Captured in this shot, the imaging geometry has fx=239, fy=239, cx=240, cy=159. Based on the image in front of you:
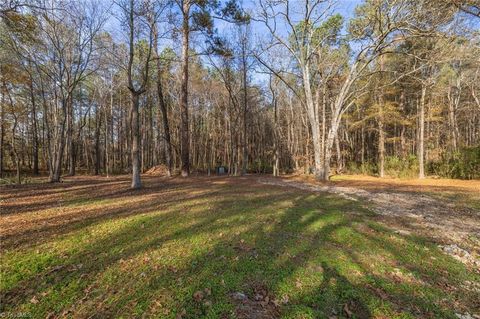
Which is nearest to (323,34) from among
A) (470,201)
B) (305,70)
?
(305,70)

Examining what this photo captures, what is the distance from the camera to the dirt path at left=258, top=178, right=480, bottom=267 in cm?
399

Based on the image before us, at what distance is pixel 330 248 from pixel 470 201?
21.9 ft

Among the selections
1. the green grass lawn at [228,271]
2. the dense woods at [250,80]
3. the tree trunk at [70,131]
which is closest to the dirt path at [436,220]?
the green grass lawn at [228,271]

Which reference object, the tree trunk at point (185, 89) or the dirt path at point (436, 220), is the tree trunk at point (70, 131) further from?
the dirt path at point (436, 220)

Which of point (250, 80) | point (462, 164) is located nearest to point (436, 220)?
point (462, 164)

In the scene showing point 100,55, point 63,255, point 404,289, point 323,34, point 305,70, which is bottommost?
point 404,289

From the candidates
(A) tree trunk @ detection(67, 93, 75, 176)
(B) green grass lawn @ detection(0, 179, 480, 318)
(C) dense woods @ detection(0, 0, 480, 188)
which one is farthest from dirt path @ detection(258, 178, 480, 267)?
(A) tree trunk @ detection(67, 93, 75, 176)

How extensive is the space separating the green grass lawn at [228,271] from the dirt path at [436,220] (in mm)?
394

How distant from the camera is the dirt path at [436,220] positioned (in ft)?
13.1

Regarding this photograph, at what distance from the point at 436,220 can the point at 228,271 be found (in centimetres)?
519

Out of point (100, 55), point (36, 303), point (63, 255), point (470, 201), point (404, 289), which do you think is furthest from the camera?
point (100, 55)

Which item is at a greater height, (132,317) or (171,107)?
(171,107)

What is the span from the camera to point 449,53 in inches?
475

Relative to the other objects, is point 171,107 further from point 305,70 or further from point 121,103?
point 305,70
